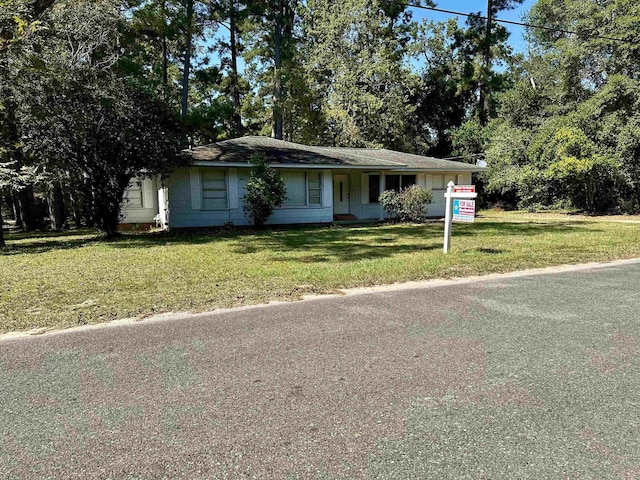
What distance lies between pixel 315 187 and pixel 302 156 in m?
1.40

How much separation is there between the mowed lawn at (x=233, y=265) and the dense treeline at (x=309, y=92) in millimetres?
3352

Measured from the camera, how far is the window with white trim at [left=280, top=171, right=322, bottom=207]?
17.3 meters

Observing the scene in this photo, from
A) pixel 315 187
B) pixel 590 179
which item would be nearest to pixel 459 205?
pixel 315 187

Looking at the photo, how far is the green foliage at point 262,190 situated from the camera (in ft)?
49.8

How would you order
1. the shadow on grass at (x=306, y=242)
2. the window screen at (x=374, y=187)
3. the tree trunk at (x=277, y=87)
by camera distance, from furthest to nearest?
1. the tree trunk at (x=277, y=87)
2. the window screen at (x=374, y=187)
3. the shadow on grass at (x=306, y=242)

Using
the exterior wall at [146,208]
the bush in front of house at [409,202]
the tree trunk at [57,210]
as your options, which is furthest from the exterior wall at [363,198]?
the tree trunk at [57,210]

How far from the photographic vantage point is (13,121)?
14.8 meters

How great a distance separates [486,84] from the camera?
3309 cm

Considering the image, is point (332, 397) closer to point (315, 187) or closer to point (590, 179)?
point (315, 187)

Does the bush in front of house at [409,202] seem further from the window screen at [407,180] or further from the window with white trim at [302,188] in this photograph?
the window screen at [407,180]

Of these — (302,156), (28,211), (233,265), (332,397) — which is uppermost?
(302,156)

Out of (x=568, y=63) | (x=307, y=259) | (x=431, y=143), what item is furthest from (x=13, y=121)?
(x=431, y=143)

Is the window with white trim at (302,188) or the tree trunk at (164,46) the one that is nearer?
the window with white trim at (302,188)

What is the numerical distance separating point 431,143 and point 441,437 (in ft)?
118
